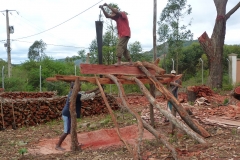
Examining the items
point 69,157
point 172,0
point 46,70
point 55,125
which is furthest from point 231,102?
point 46,70

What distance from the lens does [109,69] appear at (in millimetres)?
7051

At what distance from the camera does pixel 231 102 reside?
11203 mm

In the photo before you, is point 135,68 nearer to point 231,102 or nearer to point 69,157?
point 69,157

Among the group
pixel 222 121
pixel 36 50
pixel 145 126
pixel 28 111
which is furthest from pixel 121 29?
pixel 36 50

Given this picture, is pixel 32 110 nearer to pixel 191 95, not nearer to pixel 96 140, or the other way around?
pixel 96 140

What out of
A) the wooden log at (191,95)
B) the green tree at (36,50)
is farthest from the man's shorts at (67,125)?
the green tree at (36,50)

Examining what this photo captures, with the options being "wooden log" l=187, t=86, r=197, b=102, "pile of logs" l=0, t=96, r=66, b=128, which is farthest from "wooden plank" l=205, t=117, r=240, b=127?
"pile of logs" l=0, t=96, r=66, b=128

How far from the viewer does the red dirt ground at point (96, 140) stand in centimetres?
755

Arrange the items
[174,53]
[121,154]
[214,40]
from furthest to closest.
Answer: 1. [174,53]
2. [214,40]
3. [121,154]

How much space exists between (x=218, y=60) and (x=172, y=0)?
5304mm

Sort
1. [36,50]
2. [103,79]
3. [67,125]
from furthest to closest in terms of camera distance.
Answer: [36,50] → [67,125] → [103,79]

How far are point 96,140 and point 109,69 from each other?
2.42m

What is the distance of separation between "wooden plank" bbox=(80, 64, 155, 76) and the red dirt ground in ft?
5.48

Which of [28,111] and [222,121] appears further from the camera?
[28,111]
